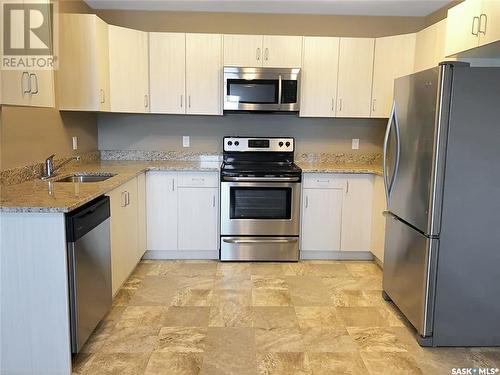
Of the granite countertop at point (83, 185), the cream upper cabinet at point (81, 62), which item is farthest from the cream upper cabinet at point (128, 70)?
the granite countertop at point (83, 185)


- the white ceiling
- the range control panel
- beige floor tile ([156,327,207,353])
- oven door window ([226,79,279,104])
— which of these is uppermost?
the white ceiling

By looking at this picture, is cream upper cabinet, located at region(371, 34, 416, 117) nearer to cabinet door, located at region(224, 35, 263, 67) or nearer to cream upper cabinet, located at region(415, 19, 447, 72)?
cream upper cabinet, located at region(415, 19, 447, 72)

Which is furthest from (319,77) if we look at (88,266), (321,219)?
(88,266)

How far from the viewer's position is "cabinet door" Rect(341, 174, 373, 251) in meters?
3.91

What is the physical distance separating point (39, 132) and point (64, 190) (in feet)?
3.03

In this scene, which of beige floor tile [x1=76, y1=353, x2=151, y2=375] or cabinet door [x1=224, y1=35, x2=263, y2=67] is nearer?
beige floor tile [x1=76, y1=353, x2=151, y2=375]

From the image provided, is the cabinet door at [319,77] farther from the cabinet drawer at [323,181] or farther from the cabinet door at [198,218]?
the cabinet door at [198,218]

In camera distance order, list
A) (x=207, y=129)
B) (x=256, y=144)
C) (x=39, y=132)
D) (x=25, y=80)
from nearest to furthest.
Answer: (x=25, y=80)
(x=39, y=132)
(x=256, y=144)
(x=207, y=129)

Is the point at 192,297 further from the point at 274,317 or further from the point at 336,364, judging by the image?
the point at 336,364

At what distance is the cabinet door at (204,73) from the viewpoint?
3916mm

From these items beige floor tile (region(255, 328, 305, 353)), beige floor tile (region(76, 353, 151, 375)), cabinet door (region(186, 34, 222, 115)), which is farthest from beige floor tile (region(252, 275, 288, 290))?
cabinet door (region(186, 34, 222, 115))

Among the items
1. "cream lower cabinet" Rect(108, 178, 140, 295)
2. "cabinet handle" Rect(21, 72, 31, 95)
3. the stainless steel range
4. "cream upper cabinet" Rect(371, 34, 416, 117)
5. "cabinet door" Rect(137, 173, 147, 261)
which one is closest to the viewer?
"cabinet handle" Rect(21, 72, 31, 95)

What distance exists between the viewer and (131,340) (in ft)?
8.20

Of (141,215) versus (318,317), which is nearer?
(318,317)
